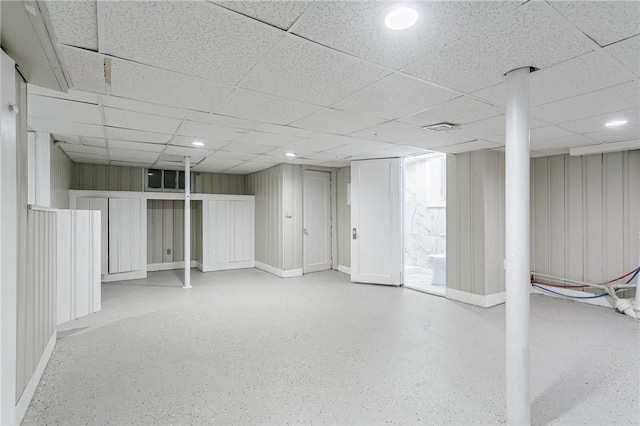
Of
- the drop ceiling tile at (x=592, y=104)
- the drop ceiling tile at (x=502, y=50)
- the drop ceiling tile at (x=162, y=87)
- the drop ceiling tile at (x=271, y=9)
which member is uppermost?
the drop ceiling tile at (x=162, y=87)

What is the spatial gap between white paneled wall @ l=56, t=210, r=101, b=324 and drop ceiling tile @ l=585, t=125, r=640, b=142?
18.7 ft

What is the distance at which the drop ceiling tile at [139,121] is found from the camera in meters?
3.06

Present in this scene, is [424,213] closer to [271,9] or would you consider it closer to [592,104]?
[592,104]

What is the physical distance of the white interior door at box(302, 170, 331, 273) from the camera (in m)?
6.77

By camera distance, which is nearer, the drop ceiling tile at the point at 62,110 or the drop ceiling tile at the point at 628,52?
the drop ceiling tile at the point at 628,52

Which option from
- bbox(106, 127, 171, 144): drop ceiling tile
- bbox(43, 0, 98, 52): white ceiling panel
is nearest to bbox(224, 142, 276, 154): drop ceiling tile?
bbox(106, 127, 171, 144): drop ceiling tile

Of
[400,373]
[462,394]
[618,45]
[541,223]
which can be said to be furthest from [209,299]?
[541,223]

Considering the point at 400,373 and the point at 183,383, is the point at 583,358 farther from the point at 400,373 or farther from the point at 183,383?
the point at 183,383

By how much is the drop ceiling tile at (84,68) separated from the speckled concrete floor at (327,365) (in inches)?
89.8

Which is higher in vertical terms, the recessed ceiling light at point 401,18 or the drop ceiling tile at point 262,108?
the drop ceiling tile at point 262,108

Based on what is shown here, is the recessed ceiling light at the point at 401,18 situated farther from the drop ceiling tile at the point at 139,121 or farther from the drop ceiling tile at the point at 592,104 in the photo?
the drop ceiling tile at the point at 139,121

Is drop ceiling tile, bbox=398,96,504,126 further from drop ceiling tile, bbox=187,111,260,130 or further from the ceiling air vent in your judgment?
drop ceiling tile, bbox=187,111,260,130

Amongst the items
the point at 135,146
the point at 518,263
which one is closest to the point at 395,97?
the point at 518,263

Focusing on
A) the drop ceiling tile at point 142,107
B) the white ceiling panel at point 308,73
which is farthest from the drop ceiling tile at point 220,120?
the white ceiling panel at point 308,73
